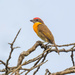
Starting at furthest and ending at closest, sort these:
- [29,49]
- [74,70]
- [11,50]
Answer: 1. [29,49]
2. [74,70]
3. [11,50]

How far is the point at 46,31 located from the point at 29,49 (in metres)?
2.50

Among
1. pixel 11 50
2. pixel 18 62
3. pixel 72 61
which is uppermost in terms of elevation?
pixel 11 50

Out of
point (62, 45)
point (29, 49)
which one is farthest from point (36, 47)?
point (62, 45)

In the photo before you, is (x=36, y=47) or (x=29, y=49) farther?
(x=36, y=47)

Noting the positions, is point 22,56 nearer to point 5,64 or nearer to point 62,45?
point 5,64

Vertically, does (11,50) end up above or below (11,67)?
above

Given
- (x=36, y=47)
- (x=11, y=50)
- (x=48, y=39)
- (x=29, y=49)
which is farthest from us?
(x=48, y=39)

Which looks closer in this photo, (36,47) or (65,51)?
(36,47)

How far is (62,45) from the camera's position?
3.71 m

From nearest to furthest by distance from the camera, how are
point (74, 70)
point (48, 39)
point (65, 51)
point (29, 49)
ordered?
point (74, 70) < point (29, 49) < point (65, 51) < point (48, 39)

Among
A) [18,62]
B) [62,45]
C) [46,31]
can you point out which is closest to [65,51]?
[62,45]

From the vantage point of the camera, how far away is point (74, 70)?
2869 millimetres

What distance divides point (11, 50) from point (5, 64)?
0.64 feet

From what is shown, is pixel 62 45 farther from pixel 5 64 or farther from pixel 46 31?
pixel 46 31
